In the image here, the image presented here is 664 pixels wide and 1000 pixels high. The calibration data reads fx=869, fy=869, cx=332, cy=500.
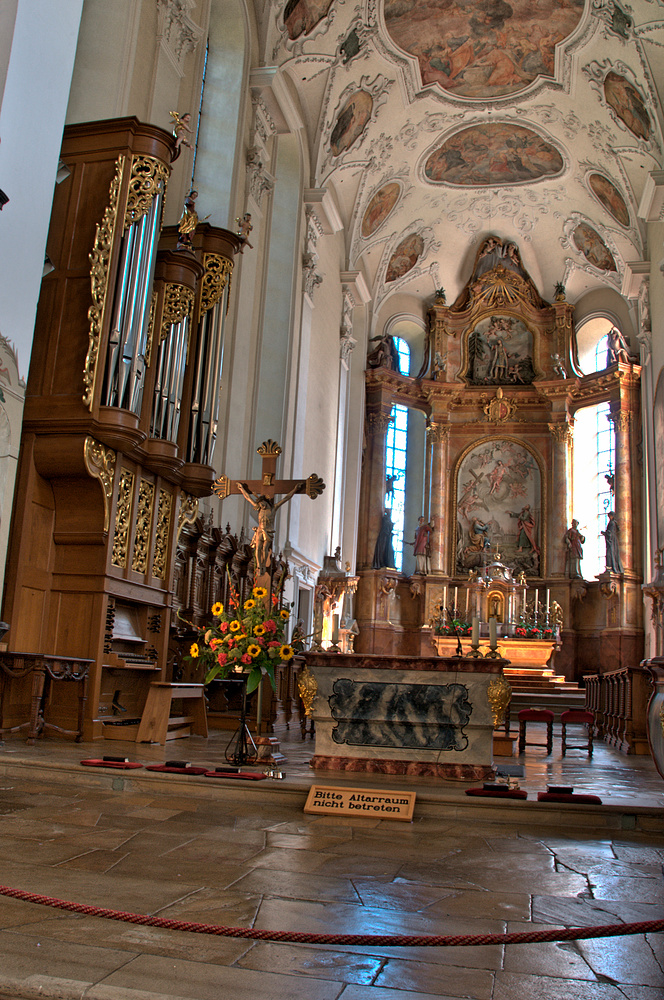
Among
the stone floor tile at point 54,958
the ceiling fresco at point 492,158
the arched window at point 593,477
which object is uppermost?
the ceiling fresco at point 492,158

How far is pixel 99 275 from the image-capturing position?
25.8ft

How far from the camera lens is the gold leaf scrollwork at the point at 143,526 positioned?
28.7ft

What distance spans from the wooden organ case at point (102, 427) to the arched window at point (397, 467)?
16.4m

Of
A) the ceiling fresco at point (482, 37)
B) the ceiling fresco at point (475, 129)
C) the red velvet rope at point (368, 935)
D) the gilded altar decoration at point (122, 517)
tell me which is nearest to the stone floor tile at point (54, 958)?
the red velvet rope at point (368, 935)

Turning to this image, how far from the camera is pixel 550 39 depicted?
60.6ft

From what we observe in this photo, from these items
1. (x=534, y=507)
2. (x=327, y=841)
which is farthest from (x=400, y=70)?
(x=327, y=841)

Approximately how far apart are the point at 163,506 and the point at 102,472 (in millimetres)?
1577

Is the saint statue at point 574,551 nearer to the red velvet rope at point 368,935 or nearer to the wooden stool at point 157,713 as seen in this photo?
the wooden stool at point 157,713

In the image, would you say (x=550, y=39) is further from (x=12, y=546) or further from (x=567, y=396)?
(x=12, y=546)

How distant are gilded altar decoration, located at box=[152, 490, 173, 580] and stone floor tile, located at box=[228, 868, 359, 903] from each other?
580 cm

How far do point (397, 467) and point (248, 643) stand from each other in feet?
65.1

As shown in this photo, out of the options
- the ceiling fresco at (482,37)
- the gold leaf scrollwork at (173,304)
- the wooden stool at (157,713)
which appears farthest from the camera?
the ceiling fresco at (482,37)

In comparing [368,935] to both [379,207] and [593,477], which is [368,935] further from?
[593,477]

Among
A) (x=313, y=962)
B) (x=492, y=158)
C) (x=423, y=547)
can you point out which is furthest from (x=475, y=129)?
(x=313, y=962)
